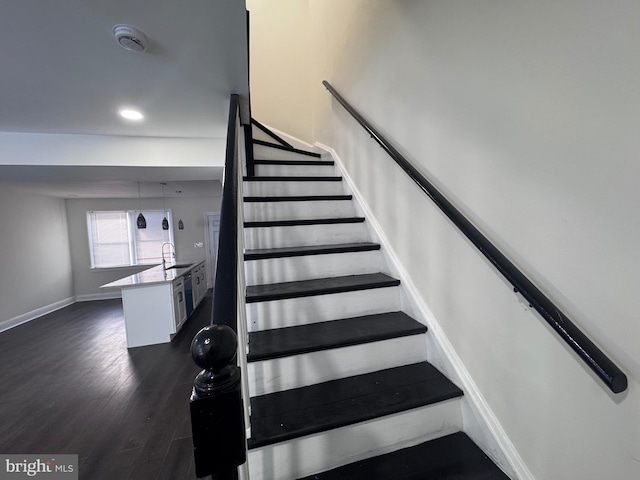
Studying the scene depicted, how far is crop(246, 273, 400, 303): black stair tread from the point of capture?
153cm

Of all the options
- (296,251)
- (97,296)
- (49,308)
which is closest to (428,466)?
(296,251)

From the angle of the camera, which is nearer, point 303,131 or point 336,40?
point 336,40

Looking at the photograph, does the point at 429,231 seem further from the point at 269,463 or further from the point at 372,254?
the point at 269,463

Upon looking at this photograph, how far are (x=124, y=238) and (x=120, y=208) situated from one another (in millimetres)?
781

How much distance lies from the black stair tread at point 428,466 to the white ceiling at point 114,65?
2.04 m

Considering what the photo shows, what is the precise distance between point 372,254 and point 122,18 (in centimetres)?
184

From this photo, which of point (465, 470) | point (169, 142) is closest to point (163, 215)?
point (169, 142)

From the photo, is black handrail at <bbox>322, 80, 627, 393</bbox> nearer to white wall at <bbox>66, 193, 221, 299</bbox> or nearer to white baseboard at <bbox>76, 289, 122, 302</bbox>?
white wall at <bbox>66, 193, 221, 299</bbox>

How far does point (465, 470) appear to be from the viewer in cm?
108

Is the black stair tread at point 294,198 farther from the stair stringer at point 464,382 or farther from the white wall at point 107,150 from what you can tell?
the white wall at point 107,150

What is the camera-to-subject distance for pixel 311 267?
6.08 feet

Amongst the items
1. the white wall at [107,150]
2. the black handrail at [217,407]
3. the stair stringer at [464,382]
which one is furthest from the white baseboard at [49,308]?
the black handrail at [217,407]

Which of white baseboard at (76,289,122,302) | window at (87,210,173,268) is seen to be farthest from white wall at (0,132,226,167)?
white baseboard at (76,289,122,302)

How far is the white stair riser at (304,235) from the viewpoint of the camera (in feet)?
6.48
